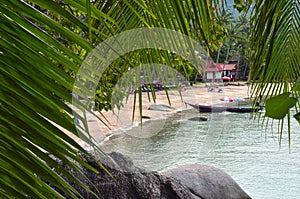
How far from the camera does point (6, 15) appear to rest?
0.61 ft

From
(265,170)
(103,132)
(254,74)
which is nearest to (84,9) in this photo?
(254,74)

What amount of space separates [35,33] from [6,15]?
0.05 ft

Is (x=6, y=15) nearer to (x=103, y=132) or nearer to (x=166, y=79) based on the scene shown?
(x=166, y=79)

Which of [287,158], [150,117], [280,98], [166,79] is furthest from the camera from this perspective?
[150,117]

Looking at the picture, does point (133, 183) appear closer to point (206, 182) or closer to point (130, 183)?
point (130, 183)

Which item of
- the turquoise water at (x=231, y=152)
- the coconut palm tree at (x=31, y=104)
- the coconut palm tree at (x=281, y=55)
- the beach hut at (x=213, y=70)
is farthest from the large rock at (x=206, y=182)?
the coconut palm tree at (x=31, y=104)

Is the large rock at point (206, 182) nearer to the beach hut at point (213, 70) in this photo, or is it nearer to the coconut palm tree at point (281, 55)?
the beach hut at point (213, 70)

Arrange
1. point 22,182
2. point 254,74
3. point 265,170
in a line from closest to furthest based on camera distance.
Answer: point 22,182 < point 254,74 < point 265,170

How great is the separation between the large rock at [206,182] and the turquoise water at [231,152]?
6.60ft

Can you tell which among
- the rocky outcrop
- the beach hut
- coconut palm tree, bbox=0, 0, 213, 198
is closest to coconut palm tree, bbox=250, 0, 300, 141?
the beach hut

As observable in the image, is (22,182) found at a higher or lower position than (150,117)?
higher

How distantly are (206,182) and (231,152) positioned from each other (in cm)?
688

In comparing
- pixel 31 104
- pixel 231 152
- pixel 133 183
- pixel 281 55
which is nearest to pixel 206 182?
pixel 133 183

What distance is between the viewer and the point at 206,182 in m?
6.11
